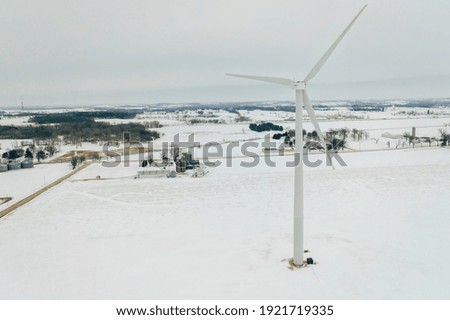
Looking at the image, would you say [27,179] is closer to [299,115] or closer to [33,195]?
[33,195]

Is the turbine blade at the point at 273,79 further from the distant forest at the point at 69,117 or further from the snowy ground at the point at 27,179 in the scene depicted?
the distant forest at the point at 69,117

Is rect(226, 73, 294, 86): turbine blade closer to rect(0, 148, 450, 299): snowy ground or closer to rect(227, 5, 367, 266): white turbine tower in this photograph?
rect(227, 5, 367, 266): white turbine tower

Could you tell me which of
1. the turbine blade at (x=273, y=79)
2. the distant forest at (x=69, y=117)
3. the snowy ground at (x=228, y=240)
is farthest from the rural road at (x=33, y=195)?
the distant forest at (x=69, y=117)

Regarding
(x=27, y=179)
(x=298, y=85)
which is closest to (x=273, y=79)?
(x=298, y=85)

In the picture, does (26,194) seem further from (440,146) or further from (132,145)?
(440,146)

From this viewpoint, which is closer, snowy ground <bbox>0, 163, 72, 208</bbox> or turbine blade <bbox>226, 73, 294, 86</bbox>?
turbine blade <bbox>226, 73, 294, 86</bbox>

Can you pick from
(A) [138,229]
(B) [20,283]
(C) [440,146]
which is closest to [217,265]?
(A) [138,229]

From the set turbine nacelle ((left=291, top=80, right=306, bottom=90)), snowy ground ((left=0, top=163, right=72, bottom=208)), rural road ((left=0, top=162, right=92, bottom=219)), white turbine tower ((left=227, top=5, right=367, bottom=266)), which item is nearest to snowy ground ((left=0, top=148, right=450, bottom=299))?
rural road ((left=0, top=162, right=92, bottom=219))

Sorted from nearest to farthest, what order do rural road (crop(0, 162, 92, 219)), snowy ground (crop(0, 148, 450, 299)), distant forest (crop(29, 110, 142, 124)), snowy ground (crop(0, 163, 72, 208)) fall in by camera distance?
snowy ground (crop(0, 148, 450, 299)) → rural road (crop(0, 162, 92, 219)) → snowy ground (crop(0, 163, 72, 208)) → distant forest (crop(29, 110, 142, 124))
